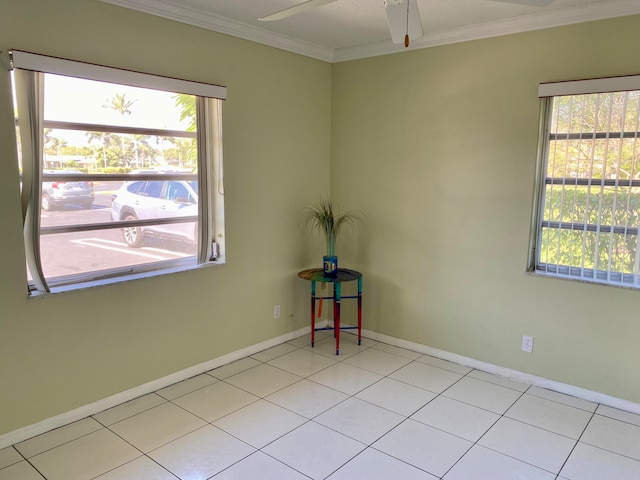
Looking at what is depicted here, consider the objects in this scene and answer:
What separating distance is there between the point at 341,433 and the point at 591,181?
2095 mm

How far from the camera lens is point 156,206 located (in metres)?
3.01

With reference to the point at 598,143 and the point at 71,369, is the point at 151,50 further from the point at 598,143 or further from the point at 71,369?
the point at 598,143

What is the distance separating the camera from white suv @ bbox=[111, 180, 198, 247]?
9.31ft

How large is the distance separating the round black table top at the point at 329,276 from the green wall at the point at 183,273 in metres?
0.19

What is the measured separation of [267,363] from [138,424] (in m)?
1.05

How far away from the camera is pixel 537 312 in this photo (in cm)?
308

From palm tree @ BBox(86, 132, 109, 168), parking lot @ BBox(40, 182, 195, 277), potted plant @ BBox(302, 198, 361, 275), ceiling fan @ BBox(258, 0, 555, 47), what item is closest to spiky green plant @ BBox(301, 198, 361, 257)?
potted plant @ BBox(302, 198, 361, 275)

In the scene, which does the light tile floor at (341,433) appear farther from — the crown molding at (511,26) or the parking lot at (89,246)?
the crown molding at (511,26)

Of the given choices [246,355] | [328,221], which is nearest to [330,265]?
[328,221]

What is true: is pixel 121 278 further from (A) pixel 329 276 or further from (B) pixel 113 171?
(A) pixel 329 276

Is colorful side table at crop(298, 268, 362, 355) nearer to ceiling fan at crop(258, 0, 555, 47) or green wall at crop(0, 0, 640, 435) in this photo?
green wall at crop(0, 0, 640, 435)

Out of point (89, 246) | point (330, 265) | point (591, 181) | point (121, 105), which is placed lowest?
point (330, 265)

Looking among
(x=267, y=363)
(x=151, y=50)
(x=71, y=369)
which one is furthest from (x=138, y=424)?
(x=151, y=50)

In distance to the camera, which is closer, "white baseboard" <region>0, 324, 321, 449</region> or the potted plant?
"white baseboard" <region>0, 324, 321, 449</region>
